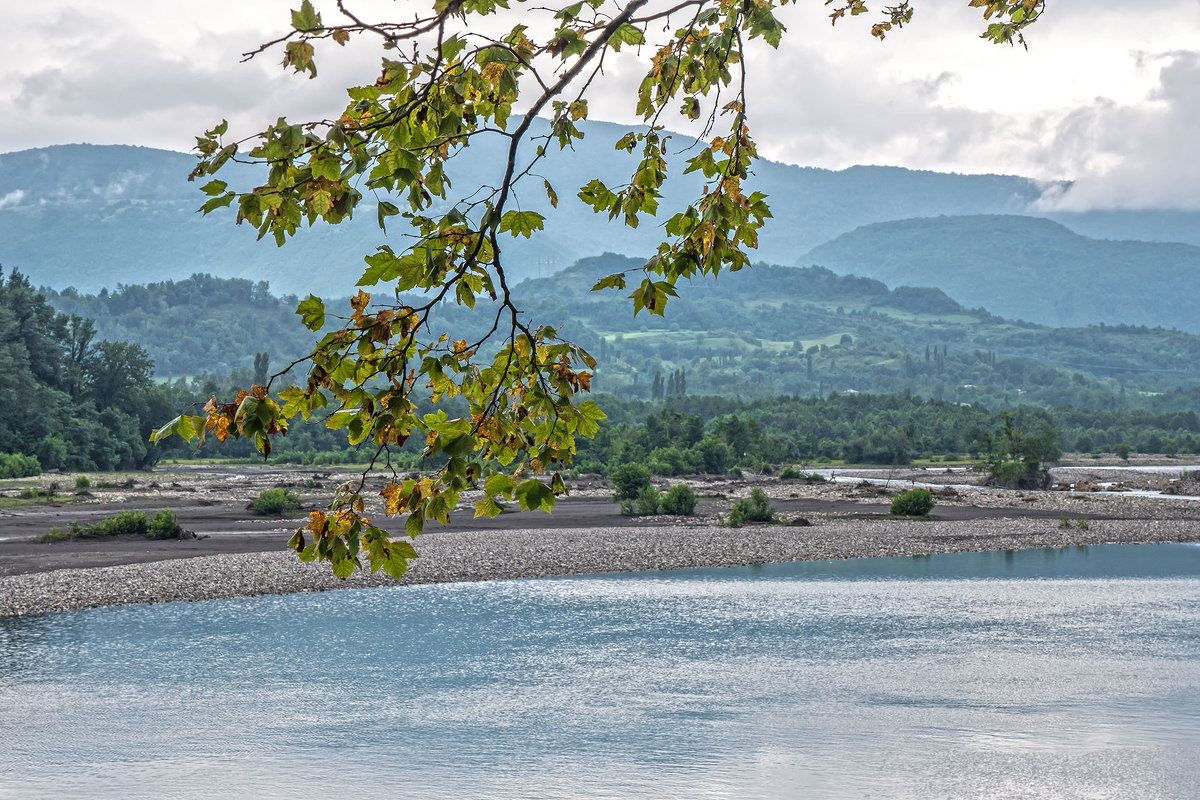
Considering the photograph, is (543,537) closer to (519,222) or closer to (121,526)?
(121,526)

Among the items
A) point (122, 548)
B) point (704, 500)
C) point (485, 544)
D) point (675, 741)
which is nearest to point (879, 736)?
point (675, 741)

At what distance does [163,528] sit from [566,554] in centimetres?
1596

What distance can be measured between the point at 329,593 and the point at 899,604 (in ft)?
55.7

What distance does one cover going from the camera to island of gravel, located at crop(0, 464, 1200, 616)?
33.3 m

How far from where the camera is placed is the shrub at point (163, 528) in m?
42.5

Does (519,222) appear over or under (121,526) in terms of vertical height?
over

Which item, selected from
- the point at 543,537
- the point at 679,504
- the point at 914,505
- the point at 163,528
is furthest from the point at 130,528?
the point at 914,505

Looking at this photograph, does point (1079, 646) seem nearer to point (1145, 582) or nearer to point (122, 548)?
point (1145, 582)

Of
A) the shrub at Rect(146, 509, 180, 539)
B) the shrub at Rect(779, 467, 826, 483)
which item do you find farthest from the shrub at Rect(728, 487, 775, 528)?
the shrub at Rect(779, 467, 826, 483)

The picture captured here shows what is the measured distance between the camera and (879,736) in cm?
1902

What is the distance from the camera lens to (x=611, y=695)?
70.3 feet

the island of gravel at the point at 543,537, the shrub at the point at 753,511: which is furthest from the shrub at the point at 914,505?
the shrub at the point at 753,511

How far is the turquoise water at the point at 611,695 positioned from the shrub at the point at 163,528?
43.2 feet

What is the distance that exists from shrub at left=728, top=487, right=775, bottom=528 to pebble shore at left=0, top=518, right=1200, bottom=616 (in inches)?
74.9
